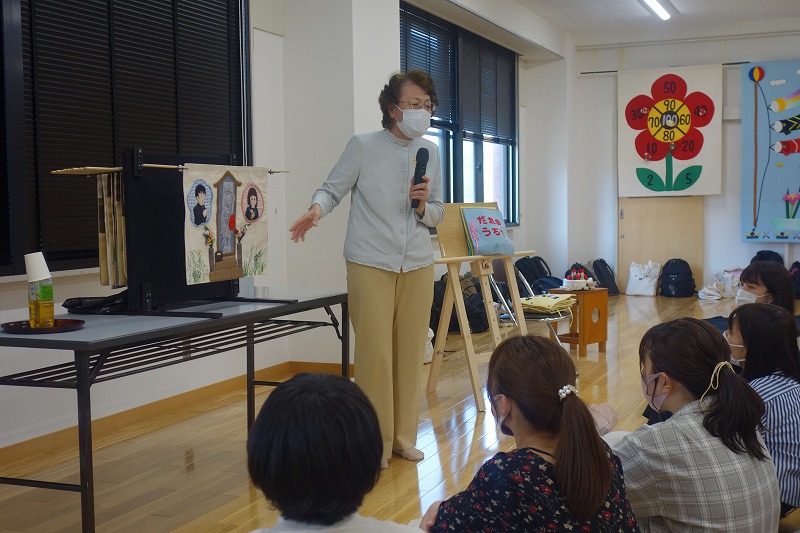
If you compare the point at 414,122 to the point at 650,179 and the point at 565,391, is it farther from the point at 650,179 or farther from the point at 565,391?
the point at 650,179

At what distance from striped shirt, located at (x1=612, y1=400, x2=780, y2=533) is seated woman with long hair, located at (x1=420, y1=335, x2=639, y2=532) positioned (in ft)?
1.03

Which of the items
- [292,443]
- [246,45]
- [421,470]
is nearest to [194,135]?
[246,45]

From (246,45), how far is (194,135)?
2.44 ft

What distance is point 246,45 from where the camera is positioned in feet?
16.7

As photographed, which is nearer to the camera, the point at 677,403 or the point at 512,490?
the point at 512,490

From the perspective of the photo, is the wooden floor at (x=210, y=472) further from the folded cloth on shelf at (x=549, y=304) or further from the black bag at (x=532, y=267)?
the black bag at (x=532, y=267)

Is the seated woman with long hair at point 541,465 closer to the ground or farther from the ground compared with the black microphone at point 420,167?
closer to the ground

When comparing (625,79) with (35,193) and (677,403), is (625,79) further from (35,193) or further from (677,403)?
(677,403)

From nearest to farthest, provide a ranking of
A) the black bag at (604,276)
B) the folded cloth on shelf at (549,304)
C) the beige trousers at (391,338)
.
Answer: the beige trousers at (391,338), the folded cloth on shelf at (549,304), the black bag at (604,276)

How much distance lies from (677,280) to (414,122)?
713 cm

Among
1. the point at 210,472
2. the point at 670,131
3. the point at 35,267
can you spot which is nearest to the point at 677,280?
the point at 670,131

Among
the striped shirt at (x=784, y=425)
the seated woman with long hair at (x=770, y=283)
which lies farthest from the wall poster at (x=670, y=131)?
the striped shirt at (x=784, y=425)

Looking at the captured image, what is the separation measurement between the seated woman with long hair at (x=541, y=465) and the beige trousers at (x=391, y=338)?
173 centimetres

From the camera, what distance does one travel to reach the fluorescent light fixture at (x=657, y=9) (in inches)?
330
